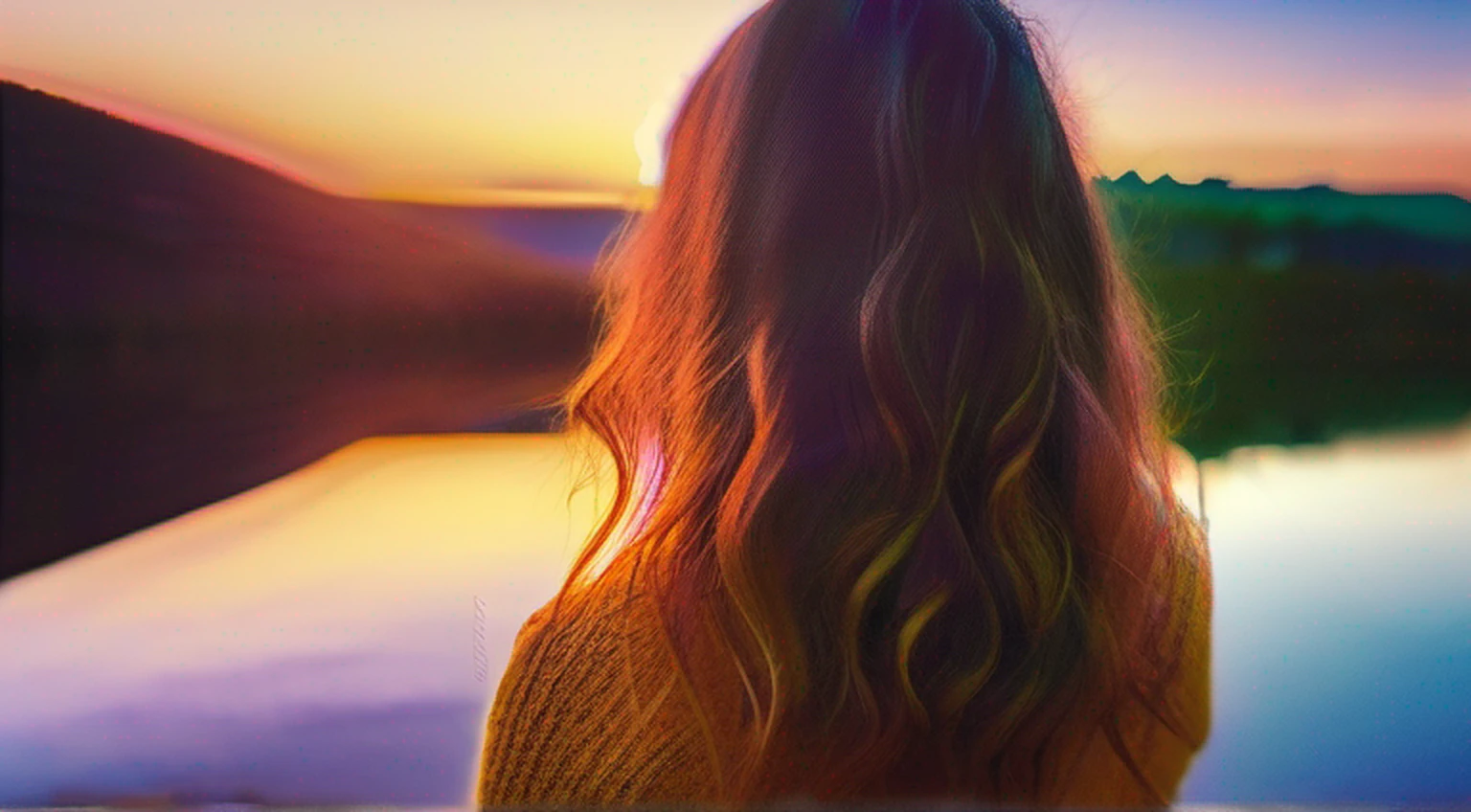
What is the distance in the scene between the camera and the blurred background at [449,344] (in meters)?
1.30

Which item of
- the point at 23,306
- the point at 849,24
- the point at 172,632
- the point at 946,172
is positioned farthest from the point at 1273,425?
the point at 23,306

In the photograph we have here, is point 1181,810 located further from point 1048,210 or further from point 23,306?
point 23,306

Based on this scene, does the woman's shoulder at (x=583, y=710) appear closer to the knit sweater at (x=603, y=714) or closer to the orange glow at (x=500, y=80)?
the knit sweater at (x=603, y=714)

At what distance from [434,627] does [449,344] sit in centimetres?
35

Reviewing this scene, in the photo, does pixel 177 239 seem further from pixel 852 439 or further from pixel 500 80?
pixel 852 439

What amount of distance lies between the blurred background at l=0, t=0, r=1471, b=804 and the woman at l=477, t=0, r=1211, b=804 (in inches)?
9.2

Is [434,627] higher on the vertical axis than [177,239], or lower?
lower

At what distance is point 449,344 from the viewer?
133 cm

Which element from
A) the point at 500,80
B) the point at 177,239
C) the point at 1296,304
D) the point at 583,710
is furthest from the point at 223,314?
the point at 1296,304

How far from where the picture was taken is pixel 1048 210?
1.08 m

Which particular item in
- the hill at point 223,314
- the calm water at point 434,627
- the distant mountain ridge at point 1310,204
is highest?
the distant mountain ridge at point 1310,204

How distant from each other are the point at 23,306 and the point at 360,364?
414 mm

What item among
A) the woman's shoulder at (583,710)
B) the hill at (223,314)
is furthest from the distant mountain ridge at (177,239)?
the woman's shoulder at (583,710)

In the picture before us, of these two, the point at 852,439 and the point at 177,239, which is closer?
the point at 852,439
